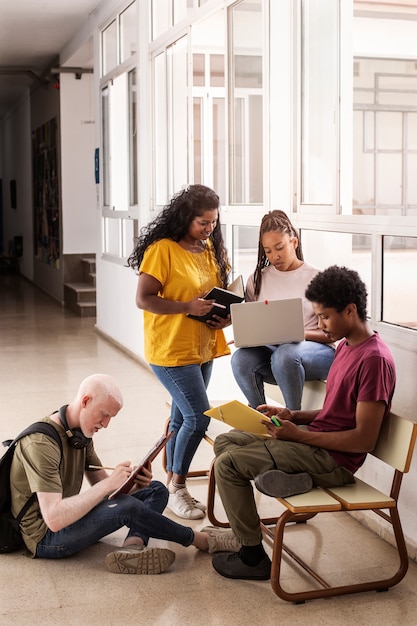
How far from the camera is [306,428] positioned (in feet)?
10.8

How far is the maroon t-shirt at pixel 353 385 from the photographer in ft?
9.79

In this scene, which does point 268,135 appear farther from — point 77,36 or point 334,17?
point 77,36

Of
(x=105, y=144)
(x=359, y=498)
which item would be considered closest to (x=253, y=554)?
(x=359, y=498)

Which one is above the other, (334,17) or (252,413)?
(334,17)

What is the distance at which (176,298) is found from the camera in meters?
3.88

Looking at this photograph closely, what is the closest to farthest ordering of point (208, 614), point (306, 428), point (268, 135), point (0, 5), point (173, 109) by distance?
point (208, 614), point (306, 428), point (268, 135), point (173, 109), point (0, 5)

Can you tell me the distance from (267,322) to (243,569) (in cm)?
96

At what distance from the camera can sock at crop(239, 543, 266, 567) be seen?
3232 millimetres

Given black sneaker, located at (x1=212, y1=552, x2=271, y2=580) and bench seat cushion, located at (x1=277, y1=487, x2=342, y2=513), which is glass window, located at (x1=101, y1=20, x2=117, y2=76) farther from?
bench seat cushion, located at (x1=277, y1=487, x2=342, y2=513)

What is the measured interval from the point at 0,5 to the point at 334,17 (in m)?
6.08

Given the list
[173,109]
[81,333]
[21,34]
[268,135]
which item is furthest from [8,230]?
[268,135]

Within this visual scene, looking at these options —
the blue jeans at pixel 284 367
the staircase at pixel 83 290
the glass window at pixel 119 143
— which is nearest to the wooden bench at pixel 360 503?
the blue jeans at pixel 284 367

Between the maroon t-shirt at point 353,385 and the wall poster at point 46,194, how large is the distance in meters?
10.1

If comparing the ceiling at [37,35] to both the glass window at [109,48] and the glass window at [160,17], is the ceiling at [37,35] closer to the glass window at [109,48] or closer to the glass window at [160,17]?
the glass window at [109,48]
